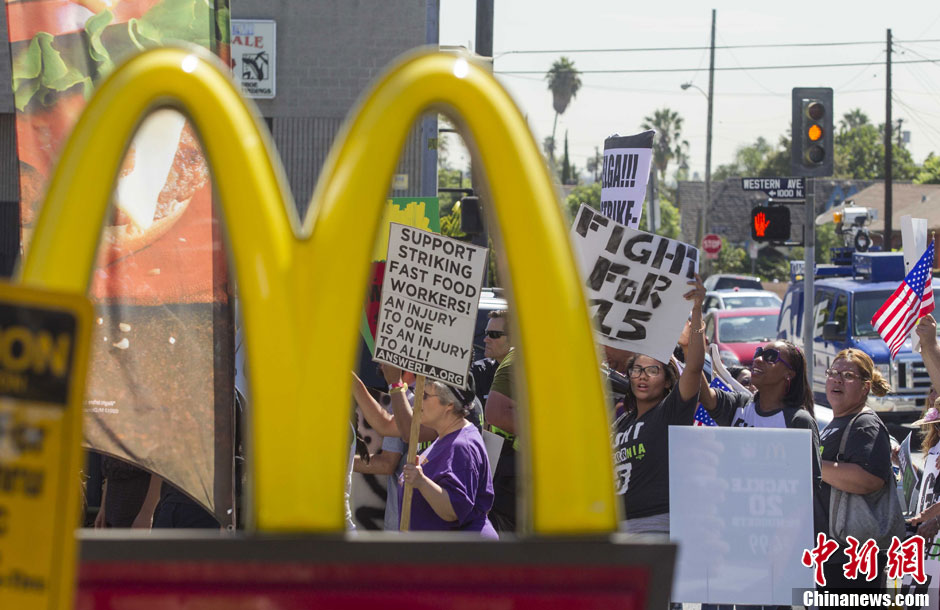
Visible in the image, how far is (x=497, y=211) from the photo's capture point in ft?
5.17

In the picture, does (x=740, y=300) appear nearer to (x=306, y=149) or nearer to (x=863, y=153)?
(x=306, y=149)

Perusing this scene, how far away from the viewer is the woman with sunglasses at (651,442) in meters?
5.21

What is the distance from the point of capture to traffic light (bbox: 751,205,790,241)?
1127cm

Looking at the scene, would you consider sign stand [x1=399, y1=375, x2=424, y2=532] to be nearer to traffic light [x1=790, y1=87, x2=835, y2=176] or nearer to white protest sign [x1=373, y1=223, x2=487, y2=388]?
white protest sign [x1=373, y1=223, x2=487, y2=388]

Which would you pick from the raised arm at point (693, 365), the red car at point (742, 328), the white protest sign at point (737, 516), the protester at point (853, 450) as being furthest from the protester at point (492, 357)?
the red car at point (742, 328)

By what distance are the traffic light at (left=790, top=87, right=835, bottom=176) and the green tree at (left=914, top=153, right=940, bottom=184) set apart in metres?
70.3

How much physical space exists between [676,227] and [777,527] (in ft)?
209

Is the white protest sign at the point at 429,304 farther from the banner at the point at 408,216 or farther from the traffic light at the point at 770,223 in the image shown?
the traffic light at the point at 770,223

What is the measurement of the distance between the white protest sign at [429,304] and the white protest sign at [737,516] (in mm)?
1042

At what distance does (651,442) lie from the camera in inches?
209

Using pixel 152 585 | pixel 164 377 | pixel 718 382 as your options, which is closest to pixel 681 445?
pixel 164 377

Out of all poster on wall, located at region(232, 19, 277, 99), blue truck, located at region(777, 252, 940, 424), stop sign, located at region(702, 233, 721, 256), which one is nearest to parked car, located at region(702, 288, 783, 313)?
stop sign, located at region(702, 233, 721, 256)

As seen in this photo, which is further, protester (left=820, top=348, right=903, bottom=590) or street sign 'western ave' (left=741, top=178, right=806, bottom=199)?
street sign 'western ave' (left=741, top=178, right=806, bottom=199)

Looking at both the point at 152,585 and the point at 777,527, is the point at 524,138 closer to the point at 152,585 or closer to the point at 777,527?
the point at 152,585
